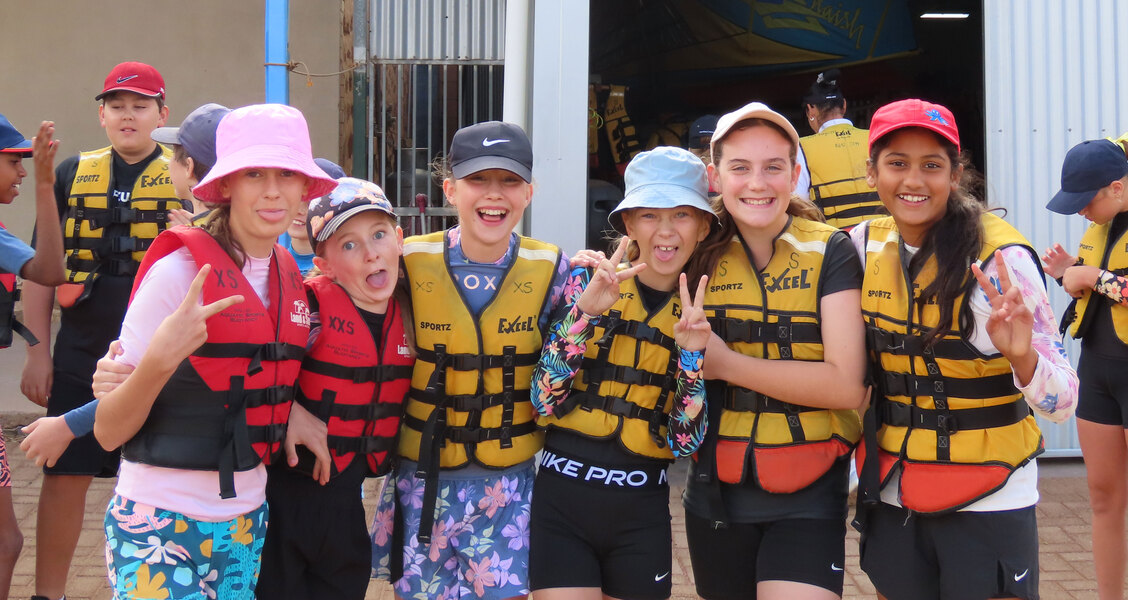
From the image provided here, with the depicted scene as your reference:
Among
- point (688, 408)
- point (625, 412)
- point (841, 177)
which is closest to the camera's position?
point (688, 408)

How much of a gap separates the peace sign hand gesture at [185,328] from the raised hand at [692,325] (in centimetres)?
111

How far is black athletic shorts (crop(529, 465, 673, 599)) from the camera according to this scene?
266cm

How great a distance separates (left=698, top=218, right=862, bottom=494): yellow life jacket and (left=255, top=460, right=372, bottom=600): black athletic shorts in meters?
0.98

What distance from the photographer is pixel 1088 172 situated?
3.73 meters

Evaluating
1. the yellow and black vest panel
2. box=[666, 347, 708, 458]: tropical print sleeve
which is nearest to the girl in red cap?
box=[666, 347, 708, 458]: tropical print sleeve

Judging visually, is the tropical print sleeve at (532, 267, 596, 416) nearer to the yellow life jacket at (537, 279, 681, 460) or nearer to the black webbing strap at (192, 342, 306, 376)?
the yellow life jacket at (537, 279, 681, 460)

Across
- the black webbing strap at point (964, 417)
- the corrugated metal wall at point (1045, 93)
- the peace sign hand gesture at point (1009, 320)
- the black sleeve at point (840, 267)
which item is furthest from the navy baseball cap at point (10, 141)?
the corrugated metal wall at point (1045, 93)

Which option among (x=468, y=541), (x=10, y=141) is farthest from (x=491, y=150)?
(x=10, y=141)

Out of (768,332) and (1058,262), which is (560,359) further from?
(1058,262)

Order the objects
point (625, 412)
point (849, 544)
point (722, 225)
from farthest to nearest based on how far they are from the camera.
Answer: point (849, 544), point (722, 225), point (625, 412)

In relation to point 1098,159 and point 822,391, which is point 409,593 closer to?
point 822,391

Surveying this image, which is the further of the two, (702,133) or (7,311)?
(702,133)

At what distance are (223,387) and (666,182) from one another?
129 cm

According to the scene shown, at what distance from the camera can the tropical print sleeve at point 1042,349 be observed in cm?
234
